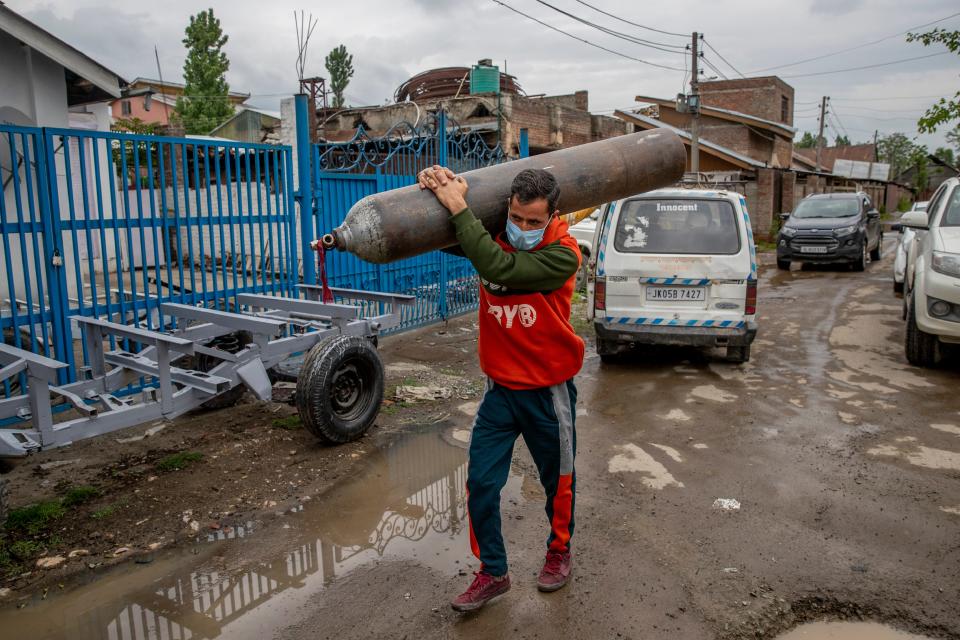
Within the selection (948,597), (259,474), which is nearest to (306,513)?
(259,474)

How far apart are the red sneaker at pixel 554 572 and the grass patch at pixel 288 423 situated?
263 cm

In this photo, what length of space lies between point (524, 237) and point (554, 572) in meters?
1.51

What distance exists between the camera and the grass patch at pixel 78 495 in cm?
387

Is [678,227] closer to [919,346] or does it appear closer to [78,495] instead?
[919,346]

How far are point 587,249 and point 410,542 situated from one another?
9.23 meters

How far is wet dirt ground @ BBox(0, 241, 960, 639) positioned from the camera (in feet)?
9.48

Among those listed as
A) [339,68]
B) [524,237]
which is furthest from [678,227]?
[339,68]

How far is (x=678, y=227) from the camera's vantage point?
686cm

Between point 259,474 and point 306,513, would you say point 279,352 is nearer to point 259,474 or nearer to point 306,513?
point 259,474

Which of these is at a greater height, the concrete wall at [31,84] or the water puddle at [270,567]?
the concrete wall at [31,84]

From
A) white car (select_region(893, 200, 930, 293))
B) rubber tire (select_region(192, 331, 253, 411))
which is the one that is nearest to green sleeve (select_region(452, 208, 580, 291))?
rubber tire (select_region(192, 331, 253, 411))

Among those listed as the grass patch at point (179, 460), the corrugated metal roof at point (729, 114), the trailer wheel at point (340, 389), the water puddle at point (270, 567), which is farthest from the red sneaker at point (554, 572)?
the corrugated metal roof at point (729, 114)

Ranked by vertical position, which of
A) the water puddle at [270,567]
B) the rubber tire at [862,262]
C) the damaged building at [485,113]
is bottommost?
the water puddle at [270,567]

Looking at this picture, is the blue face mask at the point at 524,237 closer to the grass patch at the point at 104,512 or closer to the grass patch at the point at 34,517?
the grass patch at the point at 104,512
